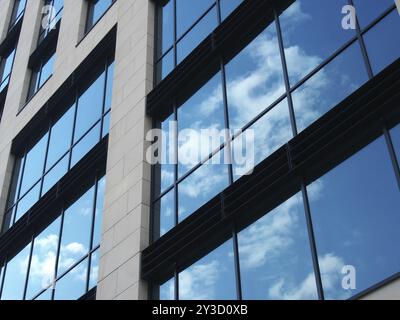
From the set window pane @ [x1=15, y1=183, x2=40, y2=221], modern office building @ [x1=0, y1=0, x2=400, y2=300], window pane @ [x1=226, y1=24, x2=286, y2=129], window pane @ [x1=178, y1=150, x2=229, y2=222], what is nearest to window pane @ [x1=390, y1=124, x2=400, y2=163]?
modern office building @ [x1=0, y1=0, x2=400, y2=300]

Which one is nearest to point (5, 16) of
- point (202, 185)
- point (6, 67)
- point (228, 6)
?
point (6, 67)

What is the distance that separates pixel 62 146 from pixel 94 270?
703cm

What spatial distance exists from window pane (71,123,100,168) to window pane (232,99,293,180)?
731 centimetres

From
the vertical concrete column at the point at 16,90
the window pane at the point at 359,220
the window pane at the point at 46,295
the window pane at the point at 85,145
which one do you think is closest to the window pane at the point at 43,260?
the window pane at the point at 46,295

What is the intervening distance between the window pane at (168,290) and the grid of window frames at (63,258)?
302cm

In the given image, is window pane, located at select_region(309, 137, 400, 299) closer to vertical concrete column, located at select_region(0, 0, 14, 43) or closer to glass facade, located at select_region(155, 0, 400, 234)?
glass facade, located at select_region(155, 0, 400, 234)

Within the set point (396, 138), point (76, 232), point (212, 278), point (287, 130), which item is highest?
point (76, 232)

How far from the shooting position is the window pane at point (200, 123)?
17688 mm

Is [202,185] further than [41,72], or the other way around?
[41,72]

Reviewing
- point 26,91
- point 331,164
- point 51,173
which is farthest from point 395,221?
point 26,91

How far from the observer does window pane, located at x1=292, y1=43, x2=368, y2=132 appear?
14406mm

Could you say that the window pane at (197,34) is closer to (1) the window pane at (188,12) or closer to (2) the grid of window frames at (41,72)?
A: (1) the window pane at (188,12)

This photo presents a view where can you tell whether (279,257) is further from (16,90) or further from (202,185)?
(16,90)

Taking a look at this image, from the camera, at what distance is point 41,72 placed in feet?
99.9
